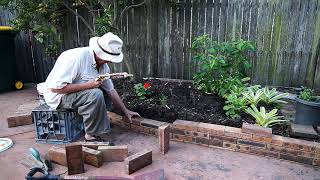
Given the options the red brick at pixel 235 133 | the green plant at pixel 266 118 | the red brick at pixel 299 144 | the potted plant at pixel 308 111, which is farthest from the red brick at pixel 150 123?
the potted plant at pixel 308 111

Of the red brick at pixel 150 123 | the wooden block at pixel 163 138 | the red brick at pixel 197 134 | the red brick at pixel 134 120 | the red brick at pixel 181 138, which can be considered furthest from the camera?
the red brick at pixel 134 120

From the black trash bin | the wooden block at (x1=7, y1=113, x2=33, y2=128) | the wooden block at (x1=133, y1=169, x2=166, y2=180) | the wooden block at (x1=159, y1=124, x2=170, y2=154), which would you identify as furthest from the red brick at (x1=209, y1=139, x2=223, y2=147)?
the black trash bin

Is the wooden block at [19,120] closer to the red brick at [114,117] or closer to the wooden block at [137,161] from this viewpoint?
the red brick at [114,117]

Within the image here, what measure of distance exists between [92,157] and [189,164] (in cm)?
109

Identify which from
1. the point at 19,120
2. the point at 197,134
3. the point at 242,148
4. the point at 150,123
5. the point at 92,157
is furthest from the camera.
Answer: the point at 19,120

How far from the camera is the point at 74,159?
2711mm

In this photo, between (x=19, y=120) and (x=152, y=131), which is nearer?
(x=152, y=131)

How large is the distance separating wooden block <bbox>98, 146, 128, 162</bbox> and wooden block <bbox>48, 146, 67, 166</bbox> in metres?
0.39

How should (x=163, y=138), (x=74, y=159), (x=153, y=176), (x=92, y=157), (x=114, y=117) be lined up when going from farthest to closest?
1. (x=114, y=117)
2. (x=163, y=138)
3. (x=92, y=157)
4. (x=74, y=159)
5. (x=153, y=176)

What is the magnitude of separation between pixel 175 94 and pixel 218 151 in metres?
1.45

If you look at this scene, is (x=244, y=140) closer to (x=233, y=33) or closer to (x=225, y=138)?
(x=225, y=138)

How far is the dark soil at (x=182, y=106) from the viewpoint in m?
3.54

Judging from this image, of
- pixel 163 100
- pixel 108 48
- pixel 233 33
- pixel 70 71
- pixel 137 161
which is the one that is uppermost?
pixel 233 33

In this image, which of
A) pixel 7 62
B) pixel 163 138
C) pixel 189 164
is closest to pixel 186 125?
pixel 163 138
